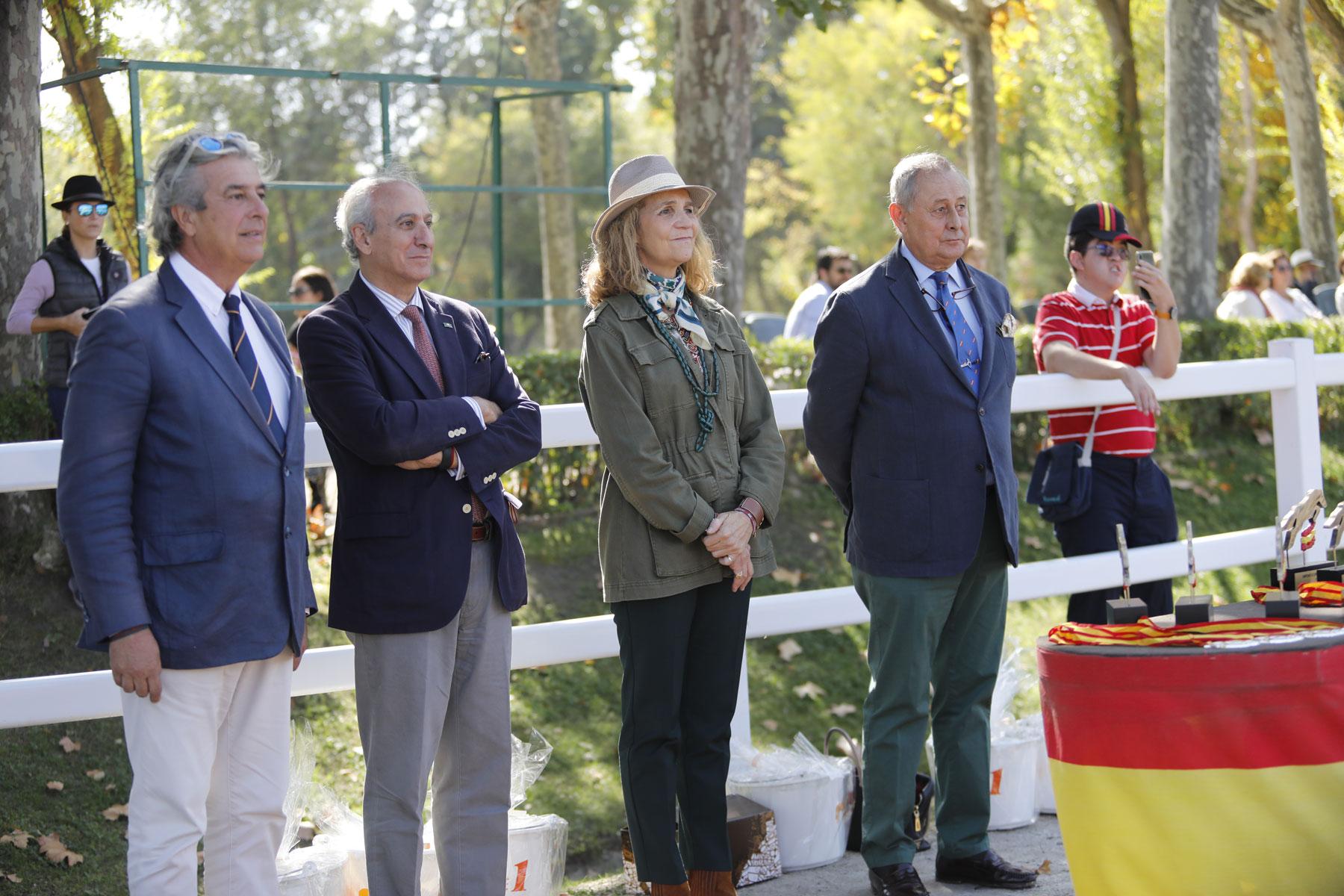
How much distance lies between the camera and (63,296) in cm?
723

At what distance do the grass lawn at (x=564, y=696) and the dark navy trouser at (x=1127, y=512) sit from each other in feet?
7.19

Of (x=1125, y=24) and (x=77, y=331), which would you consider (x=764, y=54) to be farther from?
(x=77, y=331)

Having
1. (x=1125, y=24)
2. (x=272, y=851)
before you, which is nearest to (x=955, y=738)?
(x=272, y=851)

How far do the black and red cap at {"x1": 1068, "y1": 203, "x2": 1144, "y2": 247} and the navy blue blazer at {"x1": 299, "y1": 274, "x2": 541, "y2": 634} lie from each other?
2678mm

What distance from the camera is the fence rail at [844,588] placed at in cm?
415

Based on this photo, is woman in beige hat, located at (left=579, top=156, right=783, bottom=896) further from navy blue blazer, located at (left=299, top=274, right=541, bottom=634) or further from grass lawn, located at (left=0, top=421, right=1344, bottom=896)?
grass lawn, located at (left=0, top=421, right=1344, bottom=896)

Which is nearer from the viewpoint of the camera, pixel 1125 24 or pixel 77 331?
pixel 77 331

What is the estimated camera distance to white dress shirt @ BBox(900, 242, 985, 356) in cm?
469

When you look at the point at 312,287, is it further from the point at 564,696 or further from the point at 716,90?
the point at 564,696

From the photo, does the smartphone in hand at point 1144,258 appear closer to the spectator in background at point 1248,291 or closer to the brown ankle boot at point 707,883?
the brown ankle boot at point 707,883

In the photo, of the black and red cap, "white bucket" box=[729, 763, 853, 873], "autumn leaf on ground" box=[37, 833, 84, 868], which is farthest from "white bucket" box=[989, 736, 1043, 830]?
"autumn leaf on ground" box=[37, 833, 84, 868]

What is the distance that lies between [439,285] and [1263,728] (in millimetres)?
52437

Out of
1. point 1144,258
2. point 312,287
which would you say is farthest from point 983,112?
point 1144,258

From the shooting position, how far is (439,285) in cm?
5456
